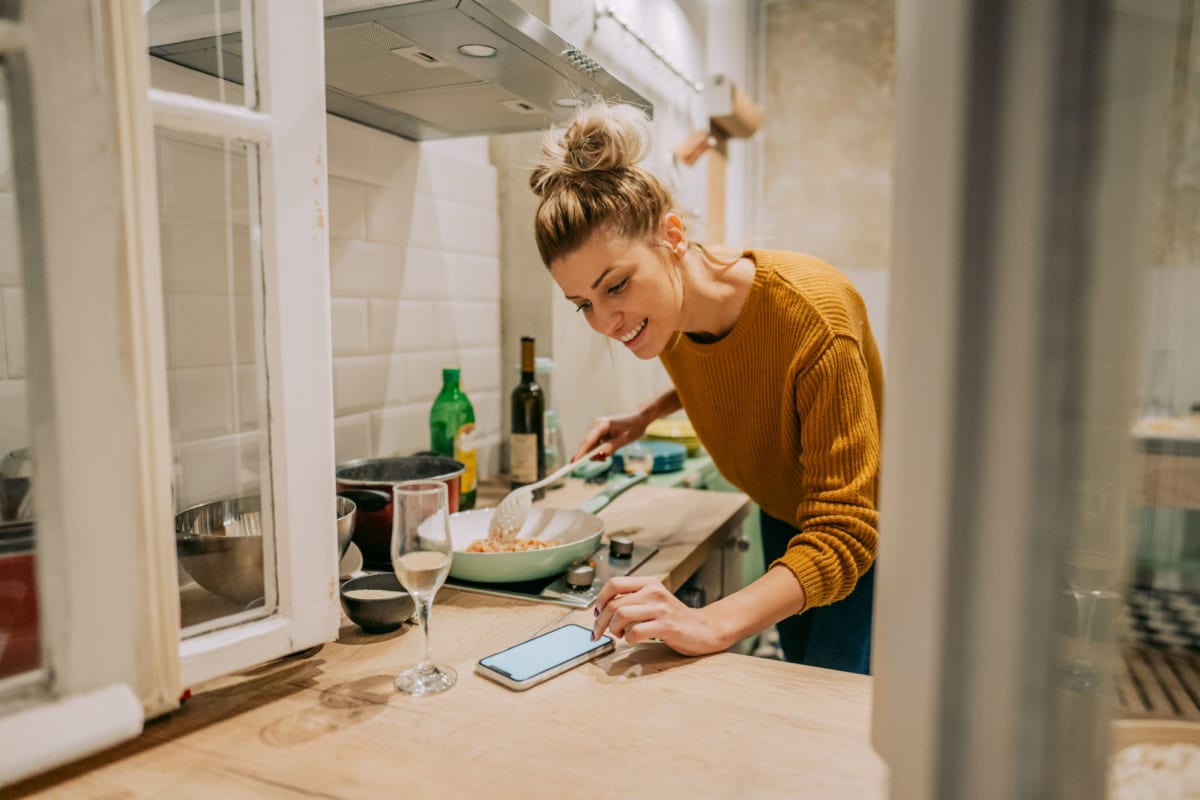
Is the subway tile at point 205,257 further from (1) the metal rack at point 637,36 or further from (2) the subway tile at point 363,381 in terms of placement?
(1) the metal rack at point 637,36

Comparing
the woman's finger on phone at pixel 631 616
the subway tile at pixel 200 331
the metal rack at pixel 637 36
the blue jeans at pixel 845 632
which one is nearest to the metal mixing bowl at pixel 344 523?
the subway tile at pixel 200 331

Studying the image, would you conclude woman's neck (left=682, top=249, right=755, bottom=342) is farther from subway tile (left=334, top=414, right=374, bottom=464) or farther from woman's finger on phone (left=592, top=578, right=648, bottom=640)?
subway tile (left=334, top=414, right=374, bottom=464)

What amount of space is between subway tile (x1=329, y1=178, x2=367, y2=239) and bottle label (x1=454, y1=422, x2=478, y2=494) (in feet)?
1.53

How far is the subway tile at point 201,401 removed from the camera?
1.07 m

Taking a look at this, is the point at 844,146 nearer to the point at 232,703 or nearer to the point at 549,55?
the point at 549,55

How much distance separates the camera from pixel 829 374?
1136 millimetres

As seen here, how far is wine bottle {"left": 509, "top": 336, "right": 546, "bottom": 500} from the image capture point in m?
1.75

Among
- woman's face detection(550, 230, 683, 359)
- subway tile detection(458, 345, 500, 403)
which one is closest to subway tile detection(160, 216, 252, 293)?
woman's face detection(550, 230, 683, 359)

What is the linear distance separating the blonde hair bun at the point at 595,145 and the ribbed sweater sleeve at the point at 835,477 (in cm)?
48

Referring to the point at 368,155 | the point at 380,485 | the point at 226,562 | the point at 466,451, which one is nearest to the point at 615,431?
the point at 466,451

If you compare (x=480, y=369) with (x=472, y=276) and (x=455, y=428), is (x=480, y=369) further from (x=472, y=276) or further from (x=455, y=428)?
(x=455, y=428)

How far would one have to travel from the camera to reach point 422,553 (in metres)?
0.83

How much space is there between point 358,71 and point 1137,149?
4.01 feet

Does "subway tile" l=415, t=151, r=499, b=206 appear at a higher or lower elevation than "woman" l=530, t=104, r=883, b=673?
higher
